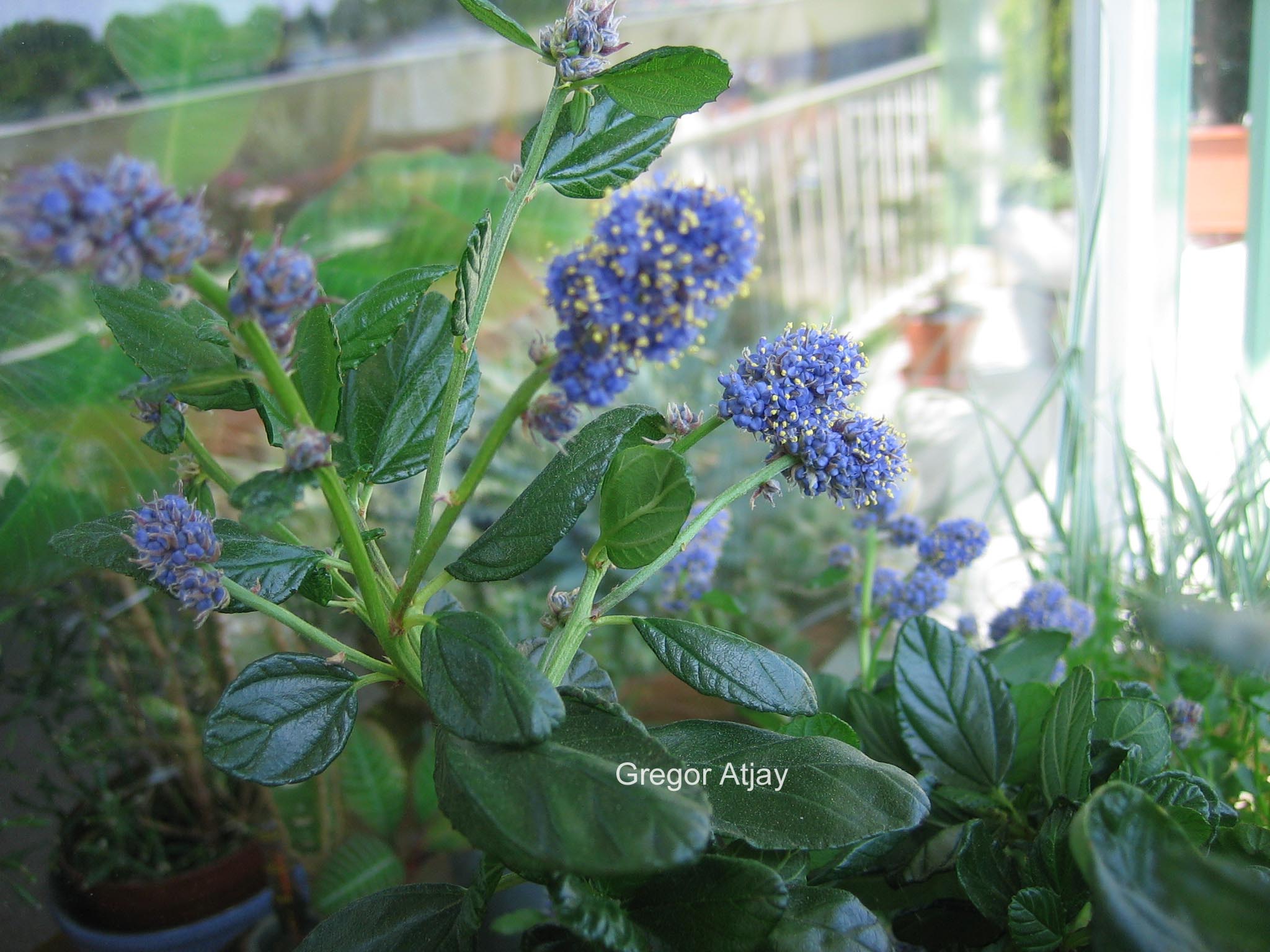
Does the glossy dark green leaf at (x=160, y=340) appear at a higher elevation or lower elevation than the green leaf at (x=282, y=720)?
higher

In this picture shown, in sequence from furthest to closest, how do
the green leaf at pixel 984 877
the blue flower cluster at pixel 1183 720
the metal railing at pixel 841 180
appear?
the metal railing at pixel 841 180, the blue flower cluster at pixel 1183 720, the green leaf at pixel 984 877

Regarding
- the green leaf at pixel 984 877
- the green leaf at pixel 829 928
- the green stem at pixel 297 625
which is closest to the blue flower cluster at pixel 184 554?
the green stem at pixel 297 625

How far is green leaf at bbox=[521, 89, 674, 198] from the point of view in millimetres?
544

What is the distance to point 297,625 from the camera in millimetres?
507

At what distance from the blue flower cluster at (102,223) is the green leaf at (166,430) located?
5.5 inches

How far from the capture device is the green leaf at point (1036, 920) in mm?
524

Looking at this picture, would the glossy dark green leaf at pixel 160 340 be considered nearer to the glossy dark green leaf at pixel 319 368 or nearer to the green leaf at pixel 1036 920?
the glossy dark green leaf at pixel 319 368

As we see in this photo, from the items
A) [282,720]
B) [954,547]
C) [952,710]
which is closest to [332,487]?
[282,720]

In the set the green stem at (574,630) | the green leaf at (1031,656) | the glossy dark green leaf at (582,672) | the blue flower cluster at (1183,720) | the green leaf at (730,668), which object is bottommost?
the blue flower cluster at (1183,720)

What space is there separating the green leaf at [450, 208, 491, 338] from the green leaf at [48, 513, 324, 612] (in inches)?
6.5

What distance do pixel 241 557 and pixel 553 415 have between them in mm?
191

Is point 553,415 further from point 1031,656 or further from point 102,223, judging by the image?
point 1031,656

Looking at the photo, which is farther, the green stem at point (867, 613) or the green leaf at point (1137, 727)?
the green stem at point (867, 613)

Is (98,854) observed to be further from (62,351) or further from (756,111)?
(756,111)
